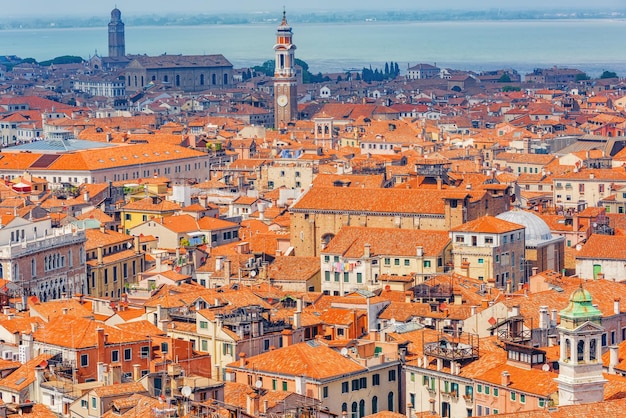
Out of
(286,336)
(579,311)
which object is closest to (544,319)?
(286,336)

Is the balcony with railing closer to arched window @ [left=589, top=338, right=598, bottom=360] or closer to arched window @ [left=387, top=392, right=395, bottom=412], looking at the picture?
arched window @ [left=387, top=392, right=395, bottom=412]

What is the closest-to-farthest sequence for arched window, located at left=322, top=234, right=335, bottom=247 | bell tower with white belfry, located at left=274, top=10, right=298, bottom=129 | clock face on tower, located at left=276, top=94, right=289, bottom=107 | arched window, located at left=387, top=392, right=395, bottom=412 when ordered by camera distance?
arched window, located at left=387, top=392, right=395, bottom=412 < arched window, located at left=322, top=234, right=335, bottom=247 < bell tower with white belfry, located at left=274, top=10, right=298, bottom=129 < clock face on tower, located at left=276, top=94, right=289, bottom=107

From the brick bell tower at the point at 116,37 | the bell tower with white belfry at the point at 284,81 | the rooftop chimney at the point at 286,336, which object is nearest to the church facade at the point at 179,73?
the bell tower with white belfry at the point at 284,81

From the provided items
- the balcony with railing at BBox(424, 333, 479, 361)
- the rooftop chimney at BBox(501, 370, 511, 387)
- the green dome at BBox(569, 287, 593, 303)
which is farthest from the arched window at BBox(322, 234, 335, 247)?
the green dome at BBox(569, 287, 593, 303)

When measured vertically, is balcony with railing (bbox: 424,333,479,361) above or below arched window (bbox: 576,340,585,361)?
below

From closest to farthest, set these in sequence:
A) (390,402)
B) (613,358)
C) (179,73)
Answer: (613,358), (390,402), (179,73)

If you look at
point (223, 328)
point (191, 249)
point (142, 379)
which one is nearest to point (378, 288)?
point (191, 249)

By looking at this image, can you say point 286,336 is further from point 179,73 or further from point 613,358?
point 179,73
